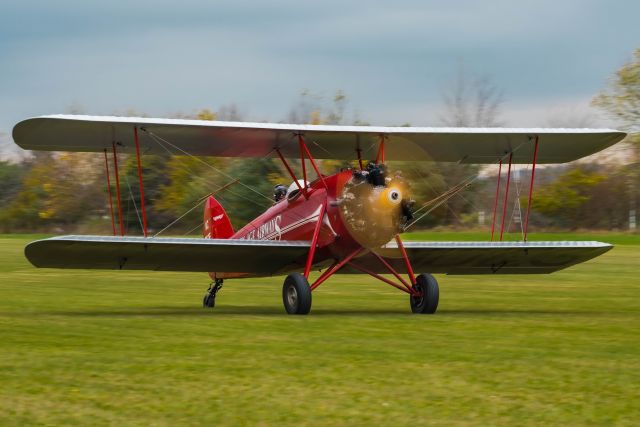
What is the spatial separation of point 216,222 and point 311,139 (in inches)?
120

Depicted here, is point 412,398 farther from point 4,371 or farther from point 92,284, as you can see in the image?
point 92,284

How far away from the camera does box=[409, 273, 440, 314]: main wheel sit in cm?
1324

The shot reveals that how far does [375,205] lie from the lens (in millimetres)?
12633

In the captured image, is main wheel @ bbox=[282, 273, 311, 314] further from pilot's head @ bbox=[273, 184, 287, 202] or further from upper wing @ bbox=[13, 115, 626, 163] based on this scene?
pilot's head @ bbox=[273, 184, 287, 202]

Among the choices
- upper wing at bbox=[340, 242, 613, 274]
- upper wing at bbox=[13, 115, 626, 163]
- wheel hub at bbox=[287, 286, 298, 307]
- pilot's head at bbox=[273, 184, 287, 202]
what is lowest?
wheel hub at bbox=[287, 286, 298, 307]

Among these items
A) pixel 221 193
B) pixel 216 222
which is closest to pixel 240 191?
pixel 221 193

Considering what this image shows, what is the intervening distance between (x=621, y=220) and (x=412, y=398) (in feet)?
193

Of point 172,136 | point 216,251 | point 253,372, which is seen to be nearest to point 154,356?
point 253,372

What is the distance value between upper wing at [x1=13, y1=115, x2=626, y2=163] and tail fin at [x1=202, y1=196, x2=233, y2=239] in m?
1.63

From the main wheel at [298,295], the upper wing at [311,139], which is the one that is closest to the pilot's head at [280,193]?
the upper wing at [311,139]

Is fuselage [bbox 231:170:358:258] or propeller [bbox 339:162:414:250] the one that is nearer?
propeller [bbox 339:162:414:250]

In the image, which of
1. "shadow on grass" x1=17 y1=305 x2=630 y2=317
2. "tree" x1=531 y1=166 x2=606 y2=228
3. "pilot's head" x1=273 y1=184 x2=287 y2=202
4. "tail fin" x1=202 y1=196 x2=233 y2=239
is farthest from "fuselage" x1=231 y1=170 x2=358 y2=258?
"tree" x1=531 y1=166 x2=606 y2=228

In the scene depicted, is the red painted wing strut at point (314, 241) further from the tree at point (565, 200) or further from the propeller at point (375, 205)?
the tree at point (565, 200)

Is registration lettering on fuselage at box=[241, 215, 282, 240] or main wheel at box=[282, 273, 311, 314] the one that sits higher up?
registration lettering on fuselage at box=[241, 215, 282, 240]
